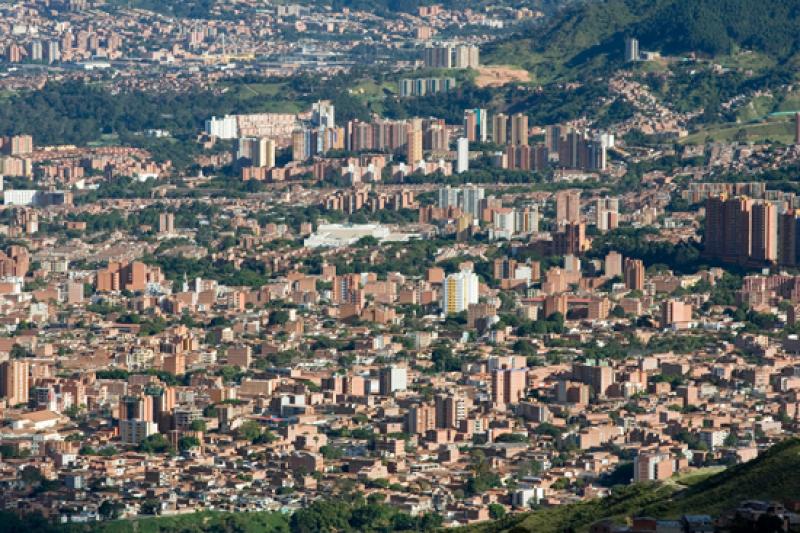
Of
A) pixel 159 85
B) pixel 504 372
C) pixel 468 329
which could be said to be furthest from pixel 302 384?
pixel 159 85

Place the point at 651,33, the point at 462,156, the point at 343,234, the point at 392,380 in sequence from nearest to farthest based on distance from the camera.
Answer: the point at 392,380, the point at 343,234, the point at 462,156, the point at 651,33

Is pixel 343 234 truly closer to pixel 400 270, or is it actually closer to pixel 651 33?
pixel 400 270

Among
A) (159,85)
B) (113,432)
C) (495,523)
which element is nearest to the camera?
(495,523)

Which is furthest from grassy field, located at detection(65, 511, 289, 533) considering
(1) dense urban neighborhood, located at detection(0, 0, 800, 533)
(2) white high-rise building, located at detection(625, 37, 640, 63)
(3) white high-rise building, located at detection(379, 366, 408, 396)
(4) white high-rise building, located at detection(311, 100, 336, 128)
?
(2) white high-rise building, located at detection(625, 37, 640, 63)

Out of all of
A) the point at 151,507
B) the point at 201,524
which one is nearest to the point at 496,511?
the point at 201,524

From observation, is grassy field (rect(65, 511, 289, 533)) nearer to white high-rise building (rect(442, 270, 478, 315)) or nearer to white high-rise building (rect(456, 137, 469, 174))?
white high-rise building (rect(442, 270, 478, 315))

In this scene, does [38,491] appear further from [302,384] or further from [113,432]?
[302,384]
